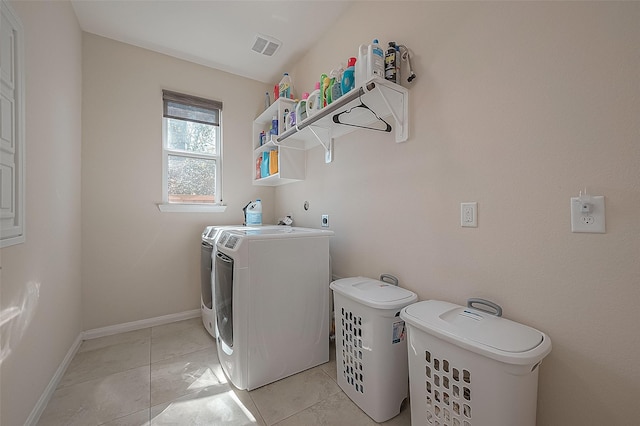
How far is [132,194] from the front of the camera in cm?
243

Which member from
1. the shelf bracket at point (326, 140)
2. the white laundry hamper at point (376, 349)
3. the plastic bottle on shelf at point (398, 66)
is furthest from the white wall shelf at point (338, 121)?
the white laundry hamper at point (376, 349)

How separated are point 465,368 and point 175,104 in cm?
311

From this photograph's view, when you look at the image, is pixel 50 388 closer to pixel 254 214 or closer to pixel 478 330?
pixel 254 214

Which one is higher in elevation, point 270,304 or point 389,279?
point 389,279

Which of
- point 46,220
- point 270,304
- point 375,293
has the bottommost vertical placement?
point 270,304

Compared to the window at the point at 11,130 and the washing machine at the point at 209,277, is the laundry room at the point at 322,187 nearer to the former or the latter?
the window at the point at 11,130

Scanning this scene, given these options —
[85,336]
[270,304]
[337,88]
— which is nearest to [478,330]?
[270,304]

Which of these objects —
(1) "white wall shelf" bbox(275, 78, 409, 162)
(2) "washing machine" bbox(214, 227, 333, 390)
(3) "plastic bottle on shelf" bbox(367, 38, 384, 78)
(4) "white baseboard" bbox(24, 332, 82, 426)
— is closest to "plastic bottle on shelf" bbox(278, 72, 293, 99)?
(1) "white wall shelf" bbox(275, 78, 409, 162)

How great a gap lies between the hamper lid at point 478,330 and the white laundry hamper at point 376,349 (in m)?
0.17

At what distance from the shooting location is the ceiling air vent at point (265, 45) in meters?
2.33

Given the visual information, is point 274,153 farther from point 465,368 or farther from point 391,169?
point 465,368

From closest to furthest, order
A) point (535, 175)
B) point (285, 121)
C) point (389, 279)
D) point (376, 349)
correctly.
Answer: point (535, 175) < point (376, 349) < point (389, 279) < point (285, 121)

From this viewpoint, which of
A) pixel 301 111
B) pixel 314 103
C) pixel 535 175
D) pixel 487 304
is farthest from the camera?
pixel 301 111

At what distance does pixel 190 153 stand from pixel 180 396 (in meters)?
2.15
